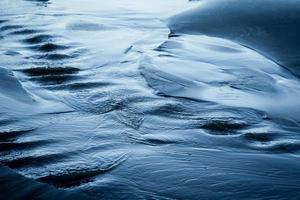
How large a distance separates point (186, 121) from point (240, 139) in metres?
0.45

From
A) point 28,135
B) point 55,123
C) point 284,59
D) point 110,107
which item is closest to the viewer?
point 28,135

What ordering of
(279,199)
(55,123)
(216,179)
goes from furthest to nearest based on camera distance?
(55,123) < (216,179) < (279,199)

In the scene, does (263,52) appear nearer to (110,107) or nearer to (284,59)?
(284,59)

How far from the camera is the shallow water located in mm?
2125

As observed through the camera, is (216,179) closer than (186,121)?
Yes

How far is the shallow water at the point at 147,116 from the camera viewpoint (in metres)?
2.12

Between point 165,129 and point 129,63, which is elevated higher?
point 129,63

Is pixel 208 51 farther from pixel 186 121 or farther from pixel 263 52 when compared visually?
pixel 186 121

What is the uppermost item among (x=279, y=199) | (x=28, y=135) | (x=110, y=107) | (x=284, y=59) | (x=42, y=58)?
(x=284, y=59)

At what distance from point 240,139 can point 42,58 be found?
2.63 meters

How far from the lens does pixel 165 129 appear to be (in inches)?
109

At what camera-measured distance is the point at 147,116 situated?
2.97 meters

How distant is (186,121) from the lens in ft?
9.55

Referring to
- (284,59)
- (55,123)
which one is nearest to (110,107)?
(55,123)
